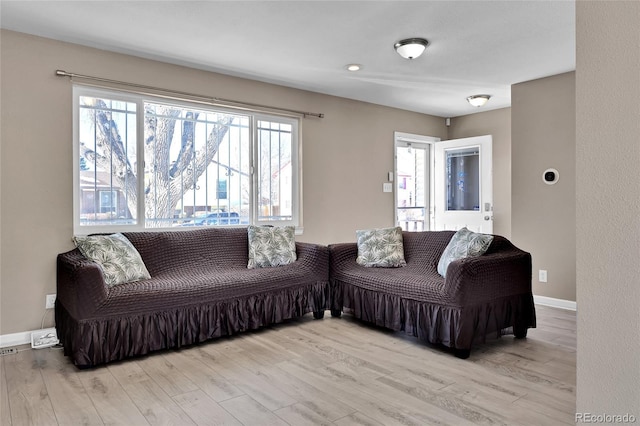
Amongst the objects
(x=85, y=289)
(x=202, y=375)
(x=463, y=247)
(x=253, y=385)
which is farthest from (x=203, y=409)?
(x=463, y=247)

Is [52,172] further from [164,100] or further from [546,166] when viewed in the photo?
[546,166]

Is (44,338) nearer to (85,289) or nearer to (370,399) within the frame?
(85,289)

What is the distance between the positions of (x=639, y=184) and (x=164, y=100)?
3701mm

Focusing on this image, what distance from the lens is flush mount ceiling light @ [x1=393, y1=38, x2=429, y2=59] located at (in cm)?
329

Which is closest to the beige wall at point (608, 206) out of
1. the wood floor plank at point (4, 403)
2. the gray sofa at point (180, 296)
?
the wood floor plank at point (4, 403)

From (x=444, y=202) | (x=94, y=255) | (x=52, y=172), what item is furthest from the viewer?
(x=444, y=202)

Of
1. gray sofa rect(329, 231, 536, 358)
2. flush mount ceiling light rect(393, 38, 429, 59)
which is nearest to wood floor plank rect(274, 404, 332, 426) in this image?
gray sofa rect(329, 231, 536, 358)

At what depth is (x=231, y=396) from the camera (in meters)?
2.31

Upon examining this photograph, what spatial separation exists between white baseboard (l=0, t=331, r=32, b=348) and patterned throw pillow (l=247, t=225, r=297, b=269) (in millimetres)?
1743

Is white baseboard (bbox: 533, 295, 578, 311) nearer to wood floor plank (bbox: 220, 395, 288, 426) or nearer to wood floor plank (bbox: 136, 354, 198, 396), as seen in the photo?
wood floor plank (bbox: 220, 395, 288, 426)

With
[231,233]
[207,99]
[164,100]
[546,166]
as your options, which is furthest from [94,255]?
[546,166]

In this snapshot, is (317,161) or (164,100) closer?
(164,100)

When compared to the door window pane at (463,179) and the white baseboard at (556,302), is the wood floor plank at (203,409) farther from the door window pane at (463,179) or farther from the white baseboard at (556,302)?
the door window pane at (463,179)

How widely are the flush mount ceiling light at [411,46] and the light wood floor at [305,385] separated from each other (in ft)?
7.42
